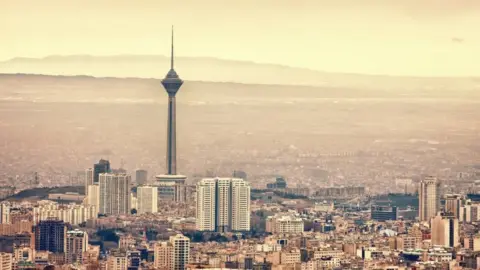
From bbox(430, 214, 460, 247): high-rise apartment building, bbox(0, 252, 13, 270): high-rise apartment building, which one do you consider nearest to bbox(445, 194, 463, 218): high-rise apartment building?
bbox(430, 214, 460, 247): high-rise apartment building

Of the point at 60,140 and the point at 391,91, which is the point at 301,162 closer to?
the point at 391,91

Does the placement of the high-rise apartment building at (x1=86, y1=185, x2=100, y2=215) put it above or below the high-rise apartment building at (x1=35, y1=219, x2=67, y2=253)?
above

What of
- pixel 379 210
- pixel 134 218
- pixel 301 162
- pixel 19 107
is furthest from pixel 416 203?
pixel 19 107

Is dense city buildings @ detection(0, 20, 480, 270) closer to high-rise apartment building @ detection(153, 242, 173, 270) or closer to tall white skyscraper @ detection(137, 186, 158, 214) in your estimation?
tall white skyscraper @ detection(137, 186, 158, 214)

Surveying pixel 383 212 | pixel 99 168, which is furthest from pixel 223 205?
pixel 99 168

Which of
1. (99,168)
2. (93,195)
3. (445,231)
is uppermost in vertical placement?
(99,168)

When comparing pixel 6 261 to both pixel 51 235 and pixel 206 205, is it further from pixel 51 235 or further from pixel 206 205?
pixel 206 205
